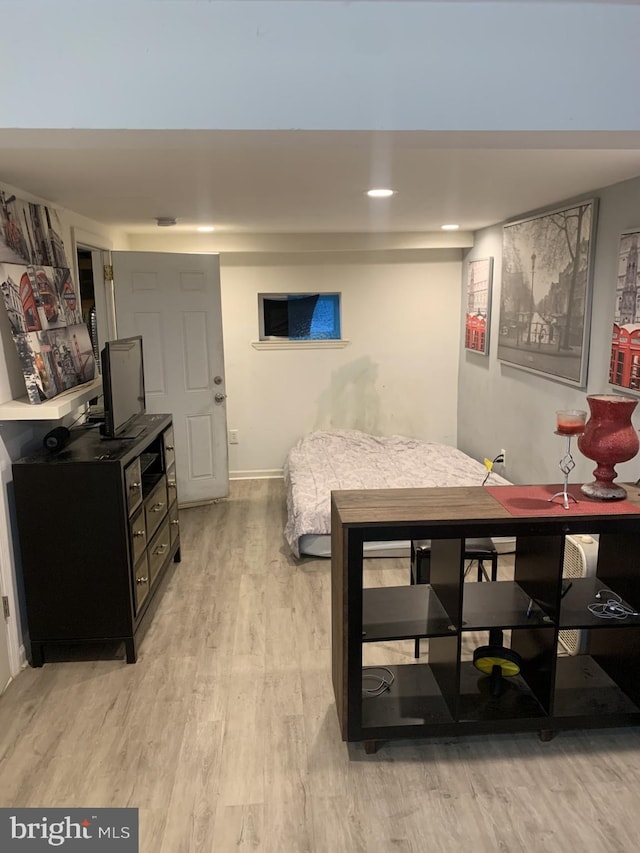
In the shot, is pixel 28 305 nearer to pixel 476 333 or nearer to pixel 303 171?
pixel 303 171

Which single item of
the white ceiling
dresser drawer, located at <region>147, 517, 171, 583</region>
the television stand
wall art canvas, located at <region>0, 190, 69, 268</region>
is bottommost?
dresser drawer, located at <region>147, 517, 171, 583</region>

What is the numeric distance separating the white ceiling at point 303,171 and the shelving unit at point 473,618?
1118mm

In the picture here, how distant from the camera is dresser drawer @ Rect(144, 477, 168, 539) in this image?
10.3 ft

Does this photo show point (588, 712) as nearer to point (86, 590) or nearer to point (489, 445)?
point (86, 590)

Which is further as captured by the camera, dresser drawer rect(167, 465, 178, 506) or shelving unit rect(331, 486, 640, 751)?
dresser drawer rect(167, 465, 178, 506)

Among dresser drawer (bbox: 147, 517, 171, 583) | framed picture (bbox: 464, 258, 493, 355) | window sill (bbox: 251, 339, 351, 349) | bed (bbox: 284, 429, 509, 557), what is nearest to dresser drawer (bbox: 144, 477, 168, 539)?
dresser drawer (bbox: 147, 517, 171, 583)

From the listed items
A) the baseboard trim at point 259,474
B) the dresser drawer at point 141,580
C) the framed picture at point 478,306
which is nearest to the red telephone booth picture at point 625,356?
the framed picture at point 478,306

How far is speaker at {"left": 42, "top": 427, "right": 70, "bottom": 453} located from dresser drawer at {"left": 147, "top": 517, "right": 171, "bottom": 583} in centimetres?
68

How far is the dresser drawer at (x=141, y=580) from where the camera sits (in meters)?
2.87

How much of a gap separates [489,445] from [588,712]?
292 cm

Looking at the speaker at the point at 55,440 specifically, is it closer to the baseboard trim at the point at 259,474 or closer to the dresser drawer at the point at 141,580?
the dresser drawer at the point at 141,580

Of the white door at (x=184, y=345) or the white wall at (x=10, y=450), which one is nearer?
the white wall at (x=10, y=450)

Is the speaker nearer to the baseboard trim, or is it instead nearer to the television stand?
the television stand

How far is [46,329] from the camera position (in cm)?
289
